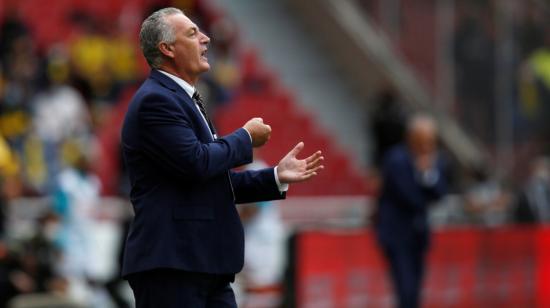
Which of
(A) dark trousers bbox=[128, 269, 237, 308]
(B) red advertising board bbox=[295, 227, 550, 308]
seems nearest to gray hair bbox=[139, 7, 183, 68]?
(A) dark trousers bbox=[128, 269, 237, 308]

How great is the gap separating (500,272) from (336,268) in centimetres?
307

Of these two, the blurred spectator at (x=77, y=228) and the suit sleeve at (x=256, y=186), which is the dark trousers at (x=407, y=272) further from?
the suit sleeve at (x=256, y=186)

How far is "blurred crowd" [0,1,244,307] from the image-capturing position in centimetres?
1322

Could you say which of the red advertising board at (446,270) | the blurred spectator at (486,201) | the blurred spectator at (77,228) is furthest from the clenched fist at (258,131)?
the blurred spectator at (486,201)

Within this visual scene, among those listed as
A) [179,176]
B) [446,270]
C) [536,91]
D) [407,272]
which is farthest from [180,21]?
[536,91]

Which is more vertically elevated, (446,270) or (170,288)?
(170,288)

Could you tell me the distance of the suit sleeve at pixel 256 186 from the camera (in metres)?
6.18

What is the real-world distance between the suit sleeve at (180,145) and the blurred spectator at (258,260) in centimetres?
582

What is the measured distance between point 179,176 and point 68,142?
11220 millimetres

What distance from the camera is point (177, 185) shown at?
232 inches

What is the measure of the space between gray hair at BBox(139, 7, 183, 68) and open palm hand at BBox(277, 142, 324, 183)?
2.18 feet

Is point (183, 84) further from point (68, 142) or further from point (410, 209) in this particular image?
point (68, 142)

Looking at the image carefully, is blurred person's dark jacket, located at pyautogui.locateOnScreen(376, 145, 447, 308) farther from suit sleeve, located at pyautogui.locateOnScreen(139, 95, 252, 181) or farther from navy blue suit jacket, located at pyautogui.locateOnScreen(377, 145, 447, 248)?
suit sleeve, located at pyautogui.locateOnScreen(139, 95, 252, 181)

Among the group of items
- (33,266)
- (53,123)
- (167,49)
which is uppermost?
(167,49)
